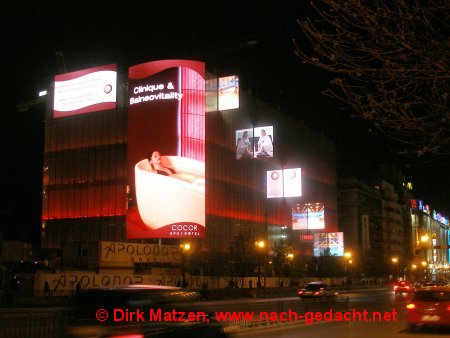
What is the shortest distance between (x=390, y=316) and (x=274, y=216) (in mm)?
62502

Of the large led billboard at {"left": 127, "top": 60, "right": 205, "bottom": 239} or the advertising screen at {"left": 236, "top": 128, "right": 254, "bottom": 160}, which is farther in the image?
the large led billboard at {"left": 127, "top": 60, "right": 205, "bottom": 239}

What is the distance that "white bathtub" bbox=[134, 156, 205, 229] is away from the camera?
61.9 meters

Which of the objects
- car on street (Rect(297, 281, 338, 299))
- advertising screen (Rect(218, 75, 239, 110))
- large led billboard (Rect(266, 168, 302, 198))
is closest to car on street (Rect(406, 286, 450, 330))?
car on street (Rect(297, 281, 338, 299))

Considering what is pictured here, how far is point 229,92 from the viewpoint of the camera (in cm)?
6775

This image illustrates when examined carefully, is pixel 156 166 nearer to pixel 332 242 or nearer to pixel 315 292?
pixel 315 292

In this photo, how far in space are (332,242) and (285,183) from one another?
32.8m

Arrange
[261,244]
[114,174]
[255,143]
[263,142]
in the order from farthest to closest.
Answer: [114,174], [261,244], [255,143], [263,142]

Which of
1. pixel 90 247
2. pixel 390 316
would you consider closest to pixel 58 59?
pixel 90 247

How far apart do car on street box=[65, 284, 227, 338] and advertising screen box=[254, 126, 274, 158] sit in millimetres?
48301

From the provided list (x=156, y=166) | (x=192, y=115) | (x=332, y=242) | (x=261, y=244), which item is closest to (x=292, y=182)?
(x=261, y=244)

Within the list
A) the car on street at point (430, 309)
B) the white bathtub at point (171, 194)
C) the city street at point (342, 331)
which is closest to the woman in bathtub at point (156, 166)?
the white bathtub at point (171, 194)

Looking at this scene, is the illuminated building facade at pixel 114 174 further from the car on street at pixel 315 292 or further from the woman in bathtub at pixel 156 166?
the car on street at pixel 315 292

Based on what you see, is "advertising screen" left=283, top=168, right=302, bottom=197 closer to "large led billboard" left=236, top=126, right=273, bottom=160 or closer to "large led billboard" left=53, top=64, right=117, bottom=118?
"large led billboard" left=236, top=126, right=273, bottom=160

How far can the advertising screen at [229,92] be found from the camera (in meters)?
67.1
